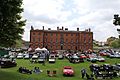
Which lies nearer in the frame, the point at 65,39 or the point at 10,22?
the point at 10,22

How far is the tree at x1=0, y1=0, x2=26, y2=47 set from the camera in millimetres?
38469

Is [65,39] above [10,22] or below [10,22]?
above

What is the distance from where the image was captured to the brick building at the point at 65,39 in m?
125

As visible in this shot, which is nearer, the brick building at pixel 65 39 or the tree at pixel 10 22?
the tree at pixel 10 22

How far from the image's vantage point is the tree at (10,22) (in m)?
38.5

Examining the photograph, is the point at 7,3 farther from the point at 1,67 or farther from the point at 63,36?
the point at 63,36

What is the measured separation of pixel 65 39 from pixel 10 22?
8565 cm

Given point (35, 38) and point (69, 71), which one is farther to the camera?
point (35, 38)

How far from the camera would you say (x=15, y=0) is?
39.3m

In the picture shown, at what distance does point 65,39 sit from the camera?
126m

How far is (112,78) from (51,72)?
985 cm

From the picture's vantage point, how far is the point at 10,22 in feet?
133

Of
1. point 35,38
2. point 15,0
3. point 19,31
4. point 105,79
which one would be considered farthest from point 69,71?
point 35,38

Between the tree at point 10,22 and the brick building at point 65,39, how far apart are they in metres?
81.2
